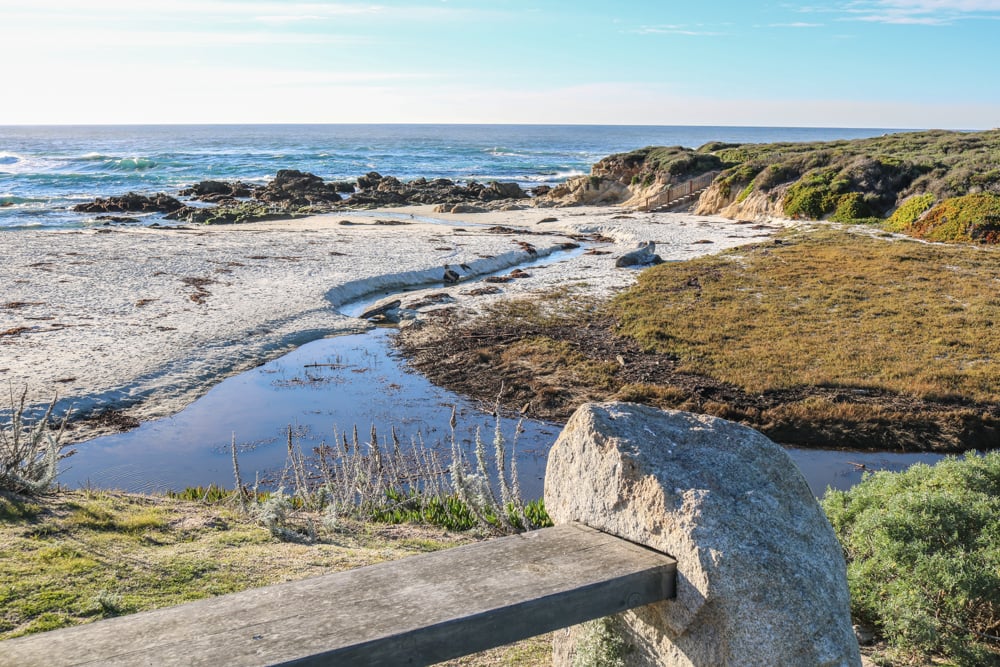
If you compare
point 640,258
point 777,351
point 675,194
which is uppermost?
point 675,194

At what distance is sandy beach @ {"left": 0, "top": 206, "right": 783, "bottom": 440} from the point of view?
13.2 meters

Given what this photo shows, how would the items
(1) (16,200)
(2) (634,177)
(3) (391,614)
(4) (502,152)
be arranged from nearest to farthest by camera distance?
(3) (391,614) → (1) (16,200) → (2) (634,177) → (4) (502,152)

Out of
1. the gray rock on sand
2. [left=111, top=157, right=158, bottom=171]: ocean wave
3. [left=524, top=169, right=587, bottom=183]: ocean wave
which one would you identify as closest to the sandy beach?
the gray rock on sand

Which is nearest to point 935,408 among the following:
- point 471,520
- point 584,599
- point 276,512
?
point 471,520

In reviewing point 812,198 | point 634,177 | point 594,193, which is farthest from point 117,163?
point 812,198

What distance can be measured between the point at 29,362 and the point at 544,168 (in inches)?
3105

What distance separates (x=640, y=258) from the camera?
83.9 feet

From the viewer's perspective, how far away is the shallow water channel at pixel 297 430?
997 cm

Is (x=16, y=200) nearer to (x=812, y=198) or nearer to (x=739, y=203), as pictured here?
(x=739, y=203)

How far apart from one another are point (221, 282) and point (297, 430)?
11070 mm

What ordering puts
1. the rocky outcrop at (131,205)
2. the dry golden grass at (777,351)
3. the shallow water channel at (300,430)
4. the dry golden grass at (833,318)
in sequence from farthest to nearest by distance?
the rocky outcrop at (131,205) → the dry golden grass at (833,318) → the dry golden grass at (777,351) → the shallow water channel at (300,430)

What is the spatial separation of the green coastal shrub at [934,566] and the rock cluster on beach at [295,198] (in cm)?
3913

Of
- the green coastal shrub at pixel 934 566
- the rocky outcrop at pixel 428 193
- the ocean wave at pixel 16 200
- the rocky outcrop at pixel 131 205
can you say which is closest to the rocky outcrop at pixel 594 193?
the rocky outcrop at pixel 428 193

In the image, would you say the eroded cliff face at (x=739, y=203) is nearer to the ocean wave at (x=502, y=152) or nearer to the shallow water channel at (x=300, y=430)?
the shallow water channel at (x=300, y=430)
